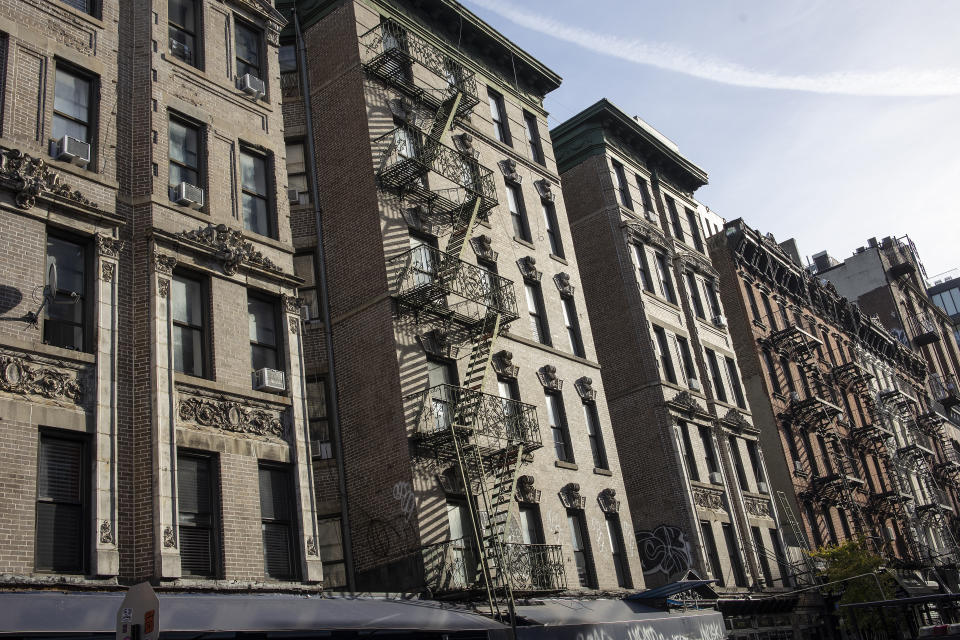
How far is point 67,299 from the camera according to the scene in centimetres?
1455

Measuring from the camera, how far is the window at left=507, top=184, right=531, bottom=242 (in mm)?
29469

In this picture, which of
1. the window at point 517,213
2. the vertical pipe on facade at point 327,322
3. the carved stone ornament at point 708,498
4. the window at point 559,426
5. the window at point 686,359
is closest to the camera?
the vertical pipe on facade at point 327,322

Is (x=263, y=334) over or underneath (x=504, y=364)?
underneath

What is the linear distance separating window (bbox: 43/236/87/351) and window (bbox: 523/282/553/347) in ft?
49.1

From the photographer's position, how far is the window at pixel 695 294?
38.2 metres

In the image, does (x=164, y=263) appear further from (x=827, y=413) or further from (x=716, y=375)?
(x=827, y=413)

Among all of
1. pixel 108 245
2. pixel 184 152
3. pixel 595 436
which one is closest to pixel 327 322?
pixel 184 152

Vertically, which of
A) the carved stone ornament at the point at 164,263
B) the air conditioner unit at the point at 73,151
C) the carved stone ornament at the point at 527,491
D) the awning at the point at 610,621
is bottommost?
the awning at the point at 610,621

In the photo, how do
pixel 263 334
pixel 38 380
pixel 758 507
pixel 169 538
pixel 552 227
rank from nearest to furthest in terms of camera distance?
pixel 38 380 → pixel 169 538 → pixel 263 334 → pixel 552 227 → pixel 758 507

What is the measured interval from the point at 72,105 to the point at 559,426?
15771mm

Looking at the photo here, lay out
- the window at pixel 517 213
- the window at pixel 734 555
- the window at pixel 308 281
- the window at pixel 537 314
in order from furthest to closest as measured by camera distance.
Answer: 1. the window at pixel 734 555
2. the window at pixel 517 213
3. the window at pixel 537 314
4. the window at pixel 308 281

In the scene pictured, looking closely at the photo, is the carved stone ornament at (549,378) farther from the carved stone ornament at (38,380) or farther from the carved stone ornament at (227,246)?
the carved stone ornament at (38,380)

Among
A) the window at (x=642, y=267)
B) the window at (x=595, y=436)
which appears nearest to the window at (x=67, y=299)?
the window at (x=595, y=436)

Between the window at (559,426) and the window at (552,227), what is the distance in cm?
578
